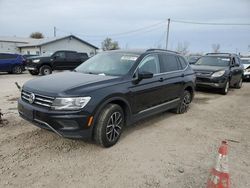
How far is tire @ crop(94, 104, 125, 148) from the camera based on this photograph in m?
3.91

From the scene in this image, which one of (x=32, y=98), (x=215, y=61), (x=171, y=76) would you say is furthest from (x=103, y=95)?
(x=215, y=61)

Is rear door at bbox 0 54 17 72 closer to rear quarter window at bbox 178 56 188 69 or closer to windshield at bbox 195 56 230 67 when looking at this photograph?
windshield at bbox 195 56 230 67

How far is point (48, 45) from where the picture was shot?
33.1 meters

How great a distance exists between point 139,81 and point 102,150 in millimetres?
1507

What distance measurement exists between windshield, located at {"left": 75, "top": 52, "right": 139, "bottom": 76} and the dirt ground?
136cm

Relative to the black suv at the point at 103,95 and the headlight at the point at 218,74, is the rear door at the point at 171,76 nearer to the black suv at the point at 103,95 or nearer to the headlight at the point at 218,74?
the black suv at the point at 103,95

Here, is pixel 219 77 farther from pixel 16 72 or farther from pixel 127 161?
pixel 16 72

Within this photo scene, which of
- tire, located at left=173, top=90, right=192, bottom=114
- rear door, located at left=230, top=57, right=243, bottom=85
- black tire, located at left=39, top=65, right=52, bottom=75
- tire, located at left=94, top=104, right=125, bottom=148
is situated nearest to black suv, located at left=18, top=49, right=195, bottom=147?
tire, located at left=94, top=104, right=125, bottom=148

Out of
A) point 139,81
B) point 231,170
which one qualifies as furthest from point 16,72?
point 231,170

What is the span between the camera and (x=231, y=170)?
11.7ft

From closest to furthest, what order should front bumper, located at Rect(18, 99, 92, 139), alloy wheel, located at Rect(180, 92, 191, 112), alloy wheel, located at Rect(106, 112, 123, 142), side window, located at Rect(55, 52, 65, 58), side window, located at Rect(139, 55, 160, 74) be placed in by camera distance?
front bumper, located at Rect(18, 99, 92, 139)
alloy wheel, located at Rect(106, 112, 123, 142)
side window, located at Rect(139, 55, 160, 74)
alloy wheel, located at Rect(180, 92, 191, 112)
side window, located at Rect(55, 52, 65, 58)

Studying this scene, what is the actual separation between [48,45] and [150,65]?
30836mm

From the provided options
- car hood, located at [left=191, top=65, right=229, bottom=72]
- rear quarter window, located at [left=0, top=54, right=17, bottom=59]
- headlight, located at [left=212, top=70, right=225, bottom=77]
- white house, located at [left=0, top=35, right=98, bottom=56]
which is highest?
white house, located at [left=0, top=35, right=98, bottom=56]

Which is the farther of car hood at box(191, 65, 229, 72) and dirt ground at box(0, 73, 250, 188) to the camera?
car hood at box(191, 65, 229, 72)
